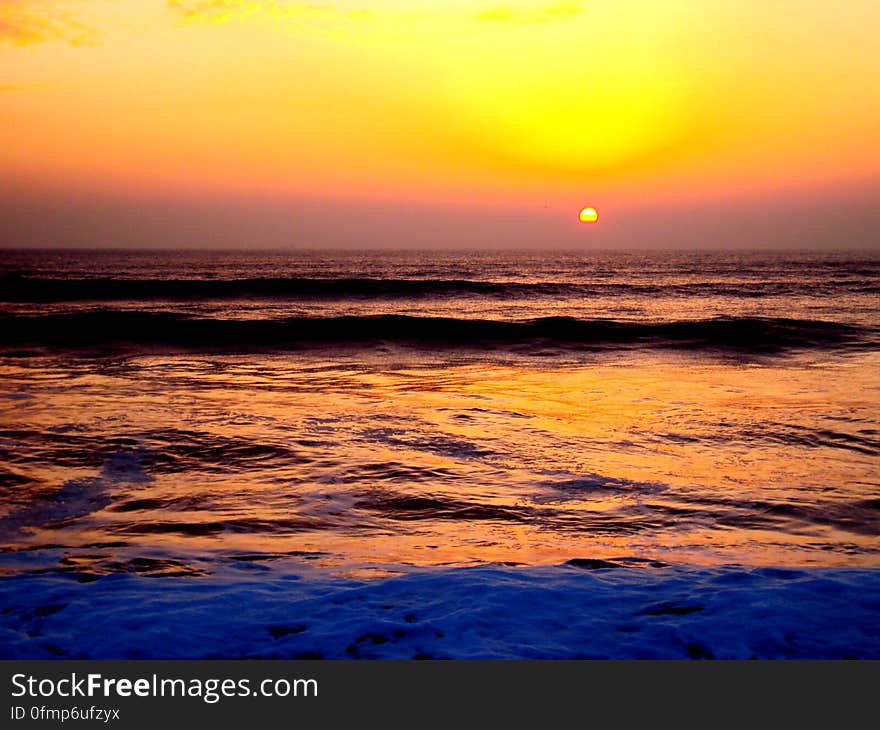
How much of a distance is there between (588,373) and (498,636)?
1219 centimetres

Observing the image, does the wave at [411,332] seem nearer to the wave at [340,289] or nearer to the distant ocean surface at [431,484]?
the distant ocean surface at [431,484]

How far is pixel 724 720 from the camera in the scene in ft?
10.0

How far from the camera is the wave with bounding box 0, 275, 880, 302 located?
123 feet

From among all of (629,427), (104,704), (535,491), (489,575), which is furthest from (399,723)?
(629,427)

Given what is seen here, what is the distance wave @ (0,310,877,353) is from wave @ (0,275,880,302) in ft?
34.2

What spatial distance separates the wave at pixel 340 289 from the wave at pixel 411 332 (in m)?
10.4

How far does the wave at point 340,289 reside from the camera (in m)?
37.5

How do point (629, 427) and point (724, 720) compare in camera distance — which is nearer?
point (724, 720)

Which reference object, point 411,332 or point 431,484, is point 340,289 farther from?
point 431,484

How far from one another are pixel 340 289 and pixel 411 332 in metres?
16.2

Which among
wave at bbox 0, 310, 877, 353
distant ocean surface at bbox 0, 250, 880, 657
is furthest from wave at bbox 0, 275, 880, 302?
distant ocean surface at bbox 0, 250, 880, 657

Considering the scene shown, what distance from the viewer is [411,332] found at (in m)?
24.7

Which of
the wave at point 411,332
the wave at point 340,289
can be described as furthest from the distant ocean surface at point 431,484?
the wave at point 340,289

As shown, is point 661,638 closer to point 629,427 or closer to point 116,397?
point 629,427
